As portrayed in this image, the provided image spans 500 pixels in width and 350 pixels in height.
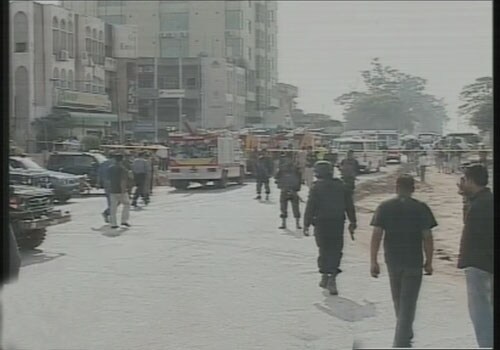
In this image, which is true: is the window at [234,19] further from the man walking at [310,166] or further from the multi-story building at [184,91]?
the man walking at [310,166]

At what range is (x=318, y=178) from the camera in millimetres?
2645

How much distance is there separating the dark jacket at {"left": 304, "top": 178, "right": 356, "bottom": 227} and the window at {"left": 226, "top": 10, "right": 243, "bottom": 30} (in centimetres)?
53

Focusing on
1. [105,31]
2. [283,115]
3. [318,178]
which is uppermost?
[105,31]

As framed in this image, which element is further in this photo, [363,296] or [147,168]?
[147,168]

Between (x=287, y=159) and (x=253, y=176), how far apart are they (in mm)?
183

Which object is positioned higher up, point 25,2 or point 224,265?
point 25,2

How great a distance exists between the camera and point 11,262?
246cm

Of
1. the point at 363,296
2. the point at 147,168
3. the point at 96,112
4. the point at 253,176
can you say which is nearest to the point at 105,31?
the point at 96,112

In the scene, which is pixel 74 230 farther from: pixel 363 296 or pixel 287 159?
pixel 363 296

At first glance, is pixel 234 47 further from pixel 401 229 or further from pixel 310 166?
pixel 401 229

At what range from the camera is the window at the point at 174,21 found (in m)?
2.53

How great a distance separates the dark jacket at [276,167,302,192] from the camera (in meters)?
2.68

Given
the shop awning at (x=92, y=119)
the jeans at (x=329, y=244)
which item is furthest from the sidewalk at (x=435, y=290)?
the shop awning at (x=92, y=119)

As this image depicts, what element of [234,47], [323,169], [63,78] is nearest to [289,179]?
[323,169]
